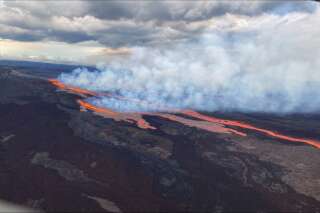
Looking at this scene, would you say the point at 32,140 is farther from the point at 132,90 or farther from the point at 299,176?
the point at 132,90

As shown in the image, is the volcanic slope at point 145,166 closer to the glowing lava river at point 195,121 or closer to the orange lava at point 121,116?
the orange lava at point 121,116

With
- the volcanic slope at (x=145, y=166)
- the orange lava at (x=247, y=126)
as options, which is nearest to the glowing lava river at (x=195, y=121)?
the orange lava at (x=247, y=126)

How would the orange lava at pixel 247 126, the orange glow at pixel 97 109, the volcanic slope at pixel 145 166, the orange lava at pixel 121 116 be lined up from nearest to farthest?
the volcanic slope at pixel 145 166, the orange lava at pixel 247 126, the orange lava at pixel 121 116, the orange glow at pixel 97 109

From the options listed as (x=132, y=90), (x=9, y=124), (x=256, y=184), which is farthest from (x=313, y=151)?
(x=132, y=90)

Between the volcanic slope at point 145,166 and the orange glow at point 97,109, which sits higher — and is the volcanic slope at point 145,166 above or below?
below

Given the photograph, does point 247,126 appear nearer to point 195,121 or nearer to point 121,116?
point 195,121

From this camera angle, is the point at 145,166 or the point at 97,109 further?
the point at 97,109

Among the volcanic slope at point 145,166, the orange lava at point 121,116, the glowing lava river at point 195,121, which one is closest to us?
the volcanic slope at point 145,166

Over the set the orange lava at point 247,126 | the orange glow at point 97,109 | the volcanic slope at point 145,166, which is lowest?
the volcanic slope at point 145,166

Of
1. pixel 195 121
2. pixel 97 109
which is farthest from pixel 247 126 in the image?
pixel 97 109
